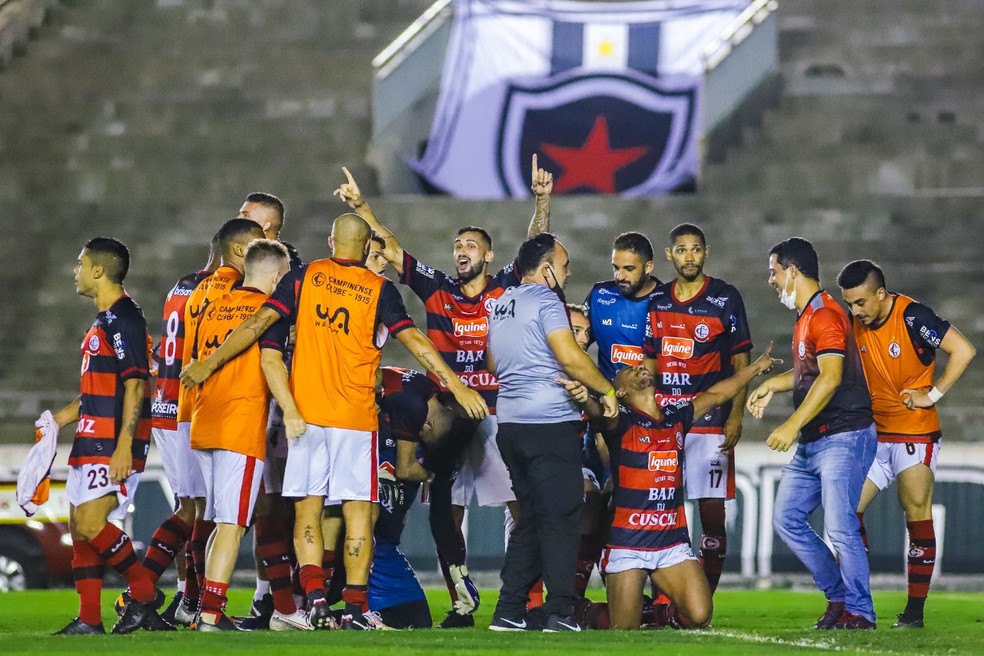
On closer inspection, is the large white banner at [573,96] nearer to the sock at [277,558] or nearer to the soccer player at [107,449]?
the sock at [277,558]

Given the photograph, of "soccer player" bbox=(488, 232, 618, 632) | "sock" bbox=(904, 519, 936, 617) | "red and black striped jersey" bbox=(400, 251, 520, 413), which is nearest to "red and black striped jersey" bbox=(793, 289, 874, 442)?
"sock" bbox=(904, 519, 936, 617)

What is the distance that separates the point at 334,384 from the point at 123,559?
1.59 metres

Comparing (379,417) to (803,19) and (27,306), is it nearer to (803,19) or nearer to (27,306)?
(27,306)

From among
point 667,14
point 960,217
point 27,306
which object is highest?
point 667,14

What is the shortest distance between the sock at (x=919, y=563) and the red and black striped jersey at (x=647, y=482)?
1659 millimetres

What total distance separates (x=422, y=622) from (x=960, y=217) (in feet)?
41.3

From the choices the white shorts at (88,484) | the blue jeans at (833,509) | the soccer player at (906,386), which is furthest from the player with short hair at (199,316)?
the soccer player at (906,386)

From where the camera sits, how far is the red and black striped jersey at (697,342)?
10.1 meters

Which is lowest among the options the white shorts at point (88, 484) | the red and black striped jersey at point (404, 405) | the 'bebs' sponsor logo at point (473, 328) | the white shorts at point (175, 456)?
the white shorts at point (88, 484)

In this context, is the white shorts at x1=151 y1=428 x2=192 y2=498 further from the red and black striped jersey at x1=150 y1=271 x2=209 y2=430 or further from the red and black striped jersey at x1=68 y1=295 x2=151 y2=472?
the red and black striped jersey at x1=68 y1=295 x2=151 y2=472

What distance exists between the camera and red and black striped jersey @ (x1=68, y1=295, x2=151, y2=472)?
902 cm

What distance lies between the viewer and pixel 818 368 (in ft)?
31.3

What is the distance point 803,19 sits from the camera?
2325cm

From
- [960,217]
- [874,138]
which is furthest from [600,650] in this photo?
[874,138]
